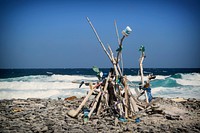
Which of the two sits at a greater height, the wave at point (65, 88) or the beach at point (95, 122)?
the beach at point (95, 122)

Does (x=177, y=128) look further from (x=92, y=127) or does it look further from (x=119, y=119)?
(x=92, y=127)

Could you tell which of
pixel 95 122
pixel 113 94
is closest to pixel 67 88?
pixel 113 94

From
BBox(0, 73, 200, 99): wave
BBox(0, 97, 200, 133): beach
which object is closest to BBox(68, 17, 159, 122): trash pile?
BBox(0, 97, 200, 133): beach

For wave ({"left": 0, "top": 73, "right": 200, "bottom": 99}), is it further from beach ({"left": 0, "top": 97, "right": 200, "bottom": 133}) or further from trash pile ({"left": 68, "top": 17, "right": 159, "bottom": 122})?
beach ({"left": 0, "top": 97, "right": 200, "bottom": 133})

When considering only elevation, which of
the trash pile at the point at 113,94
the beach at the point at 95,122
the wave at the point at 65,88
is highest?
the trash pile at the point at 113,94

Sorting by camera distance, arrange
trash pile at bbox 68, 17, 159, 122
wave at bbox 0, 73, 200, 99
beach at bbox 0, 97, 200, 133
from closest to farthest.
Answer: beach at bbox 0, 97, 200, 133 → trash pile at bbox 68, 17, 159, 122 → wave at bbox 0, 73, 200, 99

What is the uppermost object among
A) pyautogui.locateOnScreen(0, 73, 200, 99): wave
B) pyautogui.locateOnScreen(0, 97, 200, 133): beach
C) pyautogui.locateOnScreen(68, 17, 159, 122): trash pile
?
pyautogui.locateOnScreen(68, 17, 159, 122): trash pile

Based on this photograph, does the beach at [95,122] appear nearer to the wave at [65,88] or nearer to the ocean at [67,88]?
the ocean at [67,88]

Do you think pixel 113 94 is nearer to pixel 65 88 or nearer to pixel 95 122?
pixel 95 122

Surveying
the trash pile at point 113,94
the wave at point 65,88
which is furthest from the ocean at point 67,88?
the trash pile at point 113,94

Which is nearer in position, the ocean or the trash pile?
the trash pile

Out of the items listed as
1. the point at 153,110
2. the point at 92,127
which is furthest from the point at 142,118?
the point at 92,127

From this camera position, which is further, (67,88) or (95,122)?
(67,88)

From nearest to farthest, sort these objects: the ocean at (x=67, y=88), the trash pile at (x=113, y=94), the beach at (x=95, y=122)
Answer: the beach at (x=95, y=122)
the trash pile at (x=113, y=94)
the ocean at (x=67, y=88)
